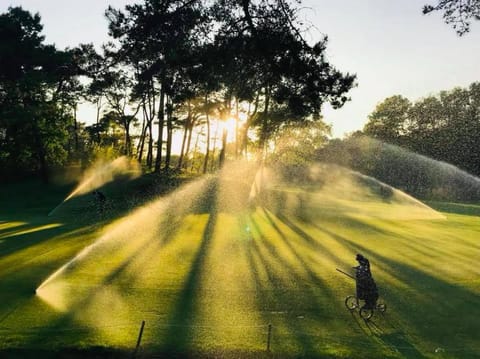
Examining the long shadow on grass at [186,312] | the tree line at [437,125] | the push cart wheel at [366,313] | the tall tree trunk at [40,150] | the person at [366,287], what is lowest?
the long shadow on grass at [186,312]

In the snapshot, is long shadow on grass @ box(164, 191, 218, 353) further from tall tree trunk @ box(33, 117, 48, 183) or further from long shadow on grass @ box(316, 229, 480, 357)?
tall tree trunk @ box(33, 117, 48, 183)

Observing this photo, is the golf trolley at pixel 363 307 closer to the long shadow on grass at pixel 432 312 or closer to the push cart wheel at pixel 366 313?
the push cart wheel at pixel 366 313

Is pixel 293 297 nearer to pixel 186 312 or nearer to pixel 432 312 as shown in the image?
pixel 186 312

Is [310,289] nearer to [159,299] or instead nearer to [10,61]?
[159,299]

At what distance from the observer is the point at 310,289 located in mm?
21219

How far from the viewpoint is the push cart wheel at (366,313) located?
704 inches

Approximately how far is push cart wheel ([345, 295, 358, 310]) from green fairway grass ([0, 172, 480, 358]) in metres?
0.35

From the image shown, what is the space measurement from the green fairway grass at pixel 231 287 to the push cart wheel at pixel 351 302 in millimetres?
349

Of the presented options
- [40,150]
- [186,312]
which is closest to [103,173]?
[40,150]

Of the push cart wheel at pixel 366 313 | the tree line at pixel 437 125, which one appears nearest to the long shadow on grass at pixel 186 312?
the push cart wheel at pixel 366 313

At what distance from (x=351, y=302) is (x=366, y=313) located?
3.89 feet

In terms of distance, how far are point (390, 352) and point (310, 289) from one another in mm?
6443

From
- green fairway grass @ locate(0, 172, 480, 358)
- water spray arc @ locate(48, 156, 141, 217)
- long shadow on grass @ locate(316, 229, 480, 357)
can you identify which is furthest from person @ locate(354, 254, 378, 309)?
water spray arc @ locate(48, 156, 141, 217)

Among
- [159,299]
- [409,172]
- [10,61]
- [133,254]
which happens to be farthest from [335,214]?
[409,172]
